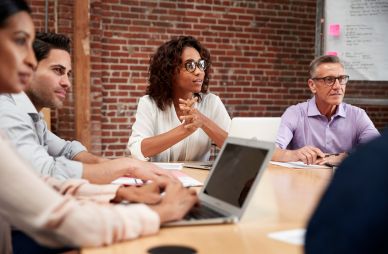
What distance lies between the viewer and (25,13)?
1203mm

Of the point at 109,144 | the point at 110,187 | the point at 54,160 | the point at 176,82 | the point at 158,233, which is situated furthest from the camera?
the point at 109,144

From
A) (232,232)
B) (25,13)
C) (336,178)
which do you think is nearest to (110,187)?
(232,232)

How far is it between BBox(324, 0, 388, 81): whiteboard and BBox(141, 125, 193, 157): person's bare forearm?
1805 mm

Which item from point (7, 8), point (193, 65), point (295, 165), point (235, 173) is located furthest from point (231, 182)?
point (193, 65)

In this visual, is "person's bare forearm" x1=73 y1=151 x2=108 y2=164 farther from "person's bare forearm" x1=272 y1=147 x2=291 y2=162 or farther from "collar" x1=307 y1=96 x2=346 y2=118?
"collar" x1=307 y1=96 x2=346 y2=118

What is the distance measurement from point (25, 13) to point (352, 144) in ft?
8.05

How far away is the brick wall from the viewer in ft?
15.4

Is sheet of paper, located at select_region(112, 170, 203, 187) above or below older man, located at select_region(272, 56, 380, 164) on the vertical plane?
below

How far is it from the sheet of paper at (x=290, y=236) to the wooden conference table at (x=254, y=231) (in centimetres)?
2

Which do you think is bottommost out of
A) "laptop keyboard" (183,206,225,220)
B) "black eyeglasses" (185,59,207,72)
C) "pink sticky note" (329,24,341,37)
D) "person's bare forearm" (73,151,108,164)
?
"person's bare forearm" (73,151,108,164)

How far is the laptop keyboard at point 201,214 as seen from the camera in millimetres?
1313

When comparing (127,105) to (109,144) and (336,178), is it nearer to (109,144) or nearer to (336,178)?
(109,144)

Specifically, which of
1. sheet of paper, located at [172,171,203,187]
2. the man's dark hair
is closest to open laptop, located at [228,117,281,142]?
sheet of paper, located at [172,171,203,187]

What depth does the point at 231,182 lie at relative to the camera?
1.41 metres
